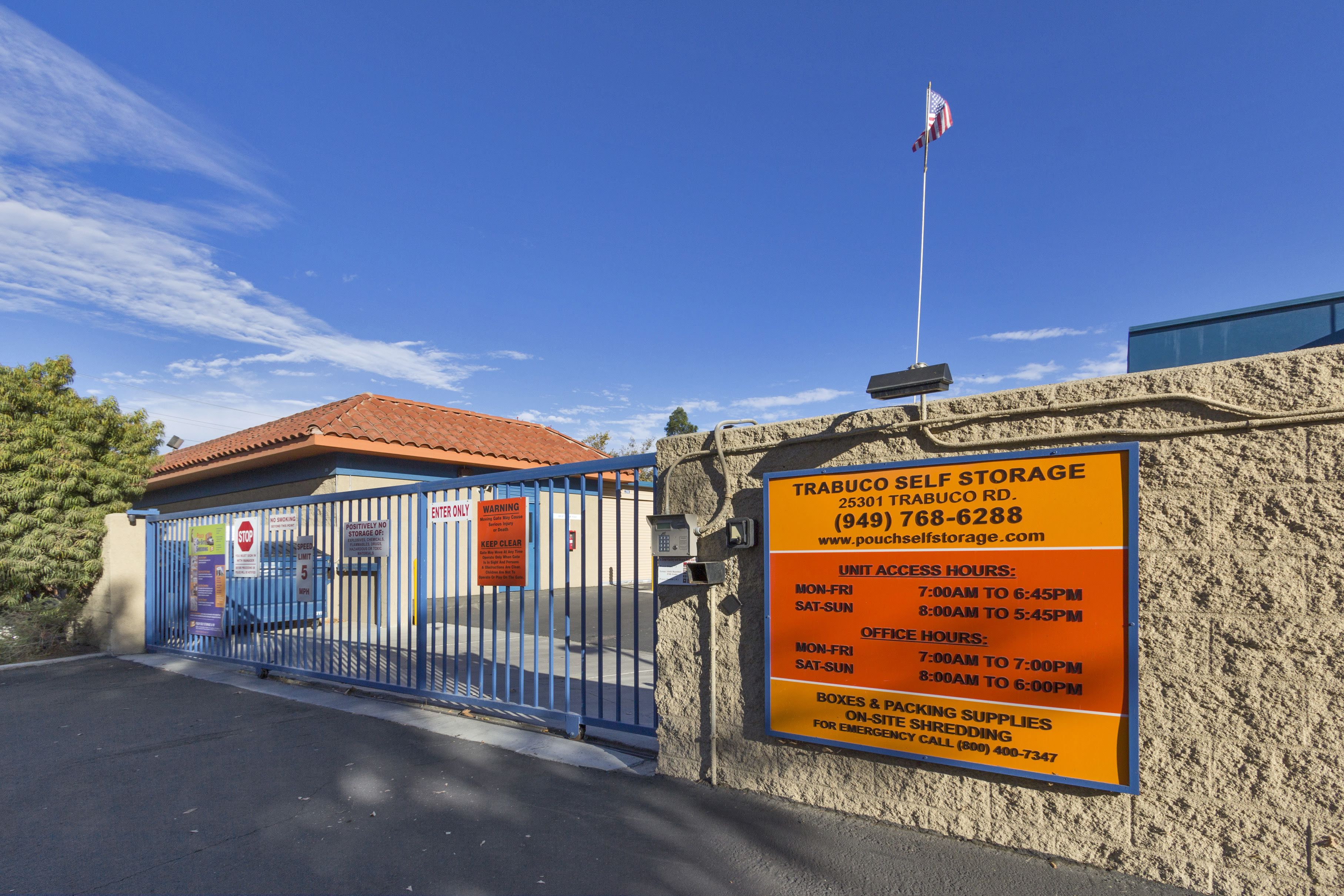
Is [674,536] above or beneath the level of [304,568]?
above

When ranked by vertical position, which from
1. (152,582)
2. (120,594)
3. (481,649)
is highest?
(481,649)

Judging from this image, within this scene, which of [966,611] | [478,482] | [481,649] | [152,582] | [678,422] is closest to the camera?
[966,611]

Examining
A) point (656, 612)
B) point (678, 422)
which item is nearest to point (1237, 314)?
point (656, 612)

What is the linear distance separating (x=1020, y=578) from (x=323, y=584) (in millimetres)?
7503

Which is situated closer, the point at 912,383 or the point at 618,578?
the point at 912,383

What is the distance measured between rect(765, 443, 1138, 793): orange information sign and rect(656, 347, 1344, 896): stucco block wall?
0.12 meters

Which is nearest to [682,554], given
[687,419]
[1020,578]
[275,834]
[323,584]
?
[1020,578]

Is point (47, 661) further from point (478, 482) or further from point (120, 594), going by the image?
point (478, 482)

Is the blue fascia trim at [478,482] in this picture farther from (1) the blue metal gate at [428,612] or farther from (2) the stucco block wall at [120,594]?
(2) the stucco block wall at [120,594]

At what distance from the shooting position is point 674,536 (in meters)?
4.80

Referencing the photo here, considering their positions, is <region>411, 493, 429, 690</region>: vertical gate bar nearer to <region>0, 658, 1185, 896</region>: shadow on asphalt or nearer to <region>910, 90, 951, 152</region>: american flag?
<region>0, 658, 1185, 896</region>: shadow on asphalt

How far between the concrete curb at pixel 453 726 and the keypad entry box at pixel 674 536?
5.06 feet

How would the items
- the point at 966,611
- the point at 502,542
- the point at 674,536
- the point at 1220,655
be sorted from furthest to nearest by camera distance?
1. the point at 502,542
2. the point at 674,536
3. the point at 966,611
4. the point at 1220,655

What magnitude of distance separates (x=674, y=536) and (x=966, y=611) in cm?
185
